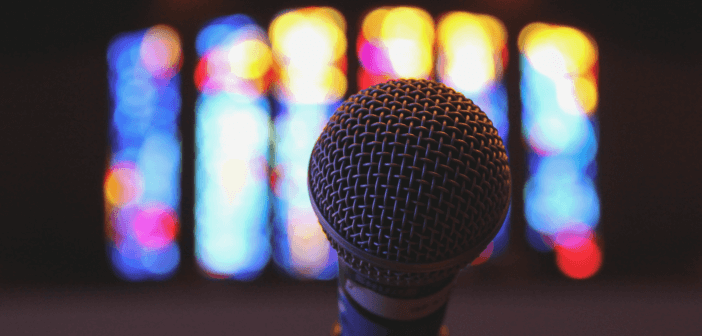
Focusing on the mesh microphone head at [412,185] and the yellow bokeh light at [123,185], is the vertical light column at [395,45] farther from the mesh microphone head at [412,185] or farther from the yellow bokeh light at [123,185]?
the mesh microphone head at [412,185]

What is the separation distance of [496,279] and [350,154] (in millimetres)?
3141

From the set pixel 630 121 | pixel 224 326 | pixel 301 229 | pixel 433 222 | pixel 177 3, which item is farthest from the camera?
pixel 630 121

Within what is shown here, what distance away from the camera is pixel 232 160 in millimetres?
3094

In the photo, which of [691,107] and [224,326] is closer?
[224,326]

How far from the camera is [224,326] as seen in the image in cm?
94

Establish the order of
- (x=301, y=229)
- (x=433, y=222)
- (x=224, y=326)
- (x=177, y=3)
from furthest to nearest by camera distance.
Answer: (x=177, y=3) < (x=301, y=229) < (x=224, y=326) < (x=433, y=222)

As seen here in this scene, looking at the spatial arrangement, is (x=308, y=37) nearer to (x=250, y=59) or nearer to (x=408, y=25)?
(x=250, y=59)

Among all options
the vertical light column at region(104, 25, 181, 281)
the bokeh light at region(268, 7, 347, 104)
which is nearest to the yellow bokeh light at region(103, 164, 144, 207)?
the vertical light column at region(104, 25, 181, 281)

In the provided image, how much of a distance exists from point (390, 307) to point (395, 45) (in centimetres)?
297

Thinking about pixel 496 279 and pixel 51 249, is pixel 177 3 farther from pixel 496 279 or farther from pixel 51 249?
pixel 496 279

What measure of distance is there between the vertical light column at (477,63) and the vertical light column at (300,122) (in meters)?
0.86

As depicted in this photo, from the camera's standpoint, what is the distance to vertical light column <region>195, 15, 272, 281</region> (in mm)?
3059

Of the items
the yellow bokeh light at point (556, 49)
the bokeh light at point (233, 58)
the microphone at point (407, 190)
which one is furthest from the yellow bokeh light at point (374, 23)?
the microphone at point (407, 190)

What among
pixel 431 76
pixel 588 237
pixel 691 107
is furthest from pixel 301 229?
pixel 691 107
